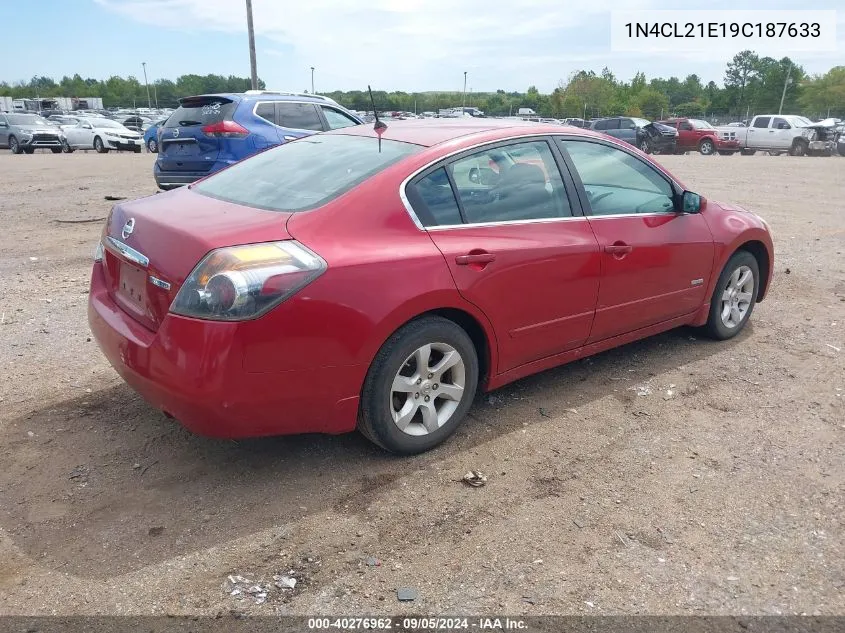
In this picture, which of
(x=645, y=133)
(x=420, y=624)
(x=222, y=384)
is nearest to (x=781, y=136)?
(x=645, y=133)

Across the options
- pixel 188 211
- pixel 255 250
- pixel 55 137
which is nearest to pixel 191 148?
pixel 188 211

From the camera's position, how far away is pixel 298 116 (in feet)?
32.8

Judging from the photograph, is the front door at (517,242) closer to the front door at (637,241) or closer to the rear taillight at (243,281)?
the front door at (637,241)

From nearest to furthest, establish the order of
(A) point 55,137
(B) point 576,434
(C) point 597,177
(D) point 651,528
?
(D) point 651,528, (B) point 576,434, (C) point 597,177, (A) point 55,137

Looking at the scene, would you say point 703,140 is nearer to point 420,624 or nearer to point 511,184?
point 511,184

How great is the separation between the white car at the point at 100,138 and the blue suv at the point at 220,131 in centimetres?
2205

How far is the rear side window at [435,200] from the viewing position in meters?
3.31

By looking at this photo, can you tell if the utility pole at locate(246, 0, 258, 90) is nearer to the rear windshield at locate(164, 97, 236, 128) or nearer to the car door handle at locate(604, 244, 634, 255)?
the rear windshield at locate(164, 97, 236, 128)

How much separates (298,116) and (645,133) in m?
23.9

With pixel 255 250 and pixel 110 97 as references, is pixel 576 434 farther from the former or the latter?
pixel 110 97

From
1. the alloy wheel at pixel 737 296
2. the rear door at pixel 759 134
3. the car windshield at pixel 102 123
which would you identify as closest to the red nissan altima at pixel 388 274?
the alloy wheel at pixel 737 296

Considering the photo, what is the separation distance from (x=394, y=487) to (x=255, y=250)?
125 centimetres

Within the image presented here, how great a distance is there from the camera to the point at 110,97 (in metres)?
115

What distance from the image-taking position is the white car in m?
29.4
